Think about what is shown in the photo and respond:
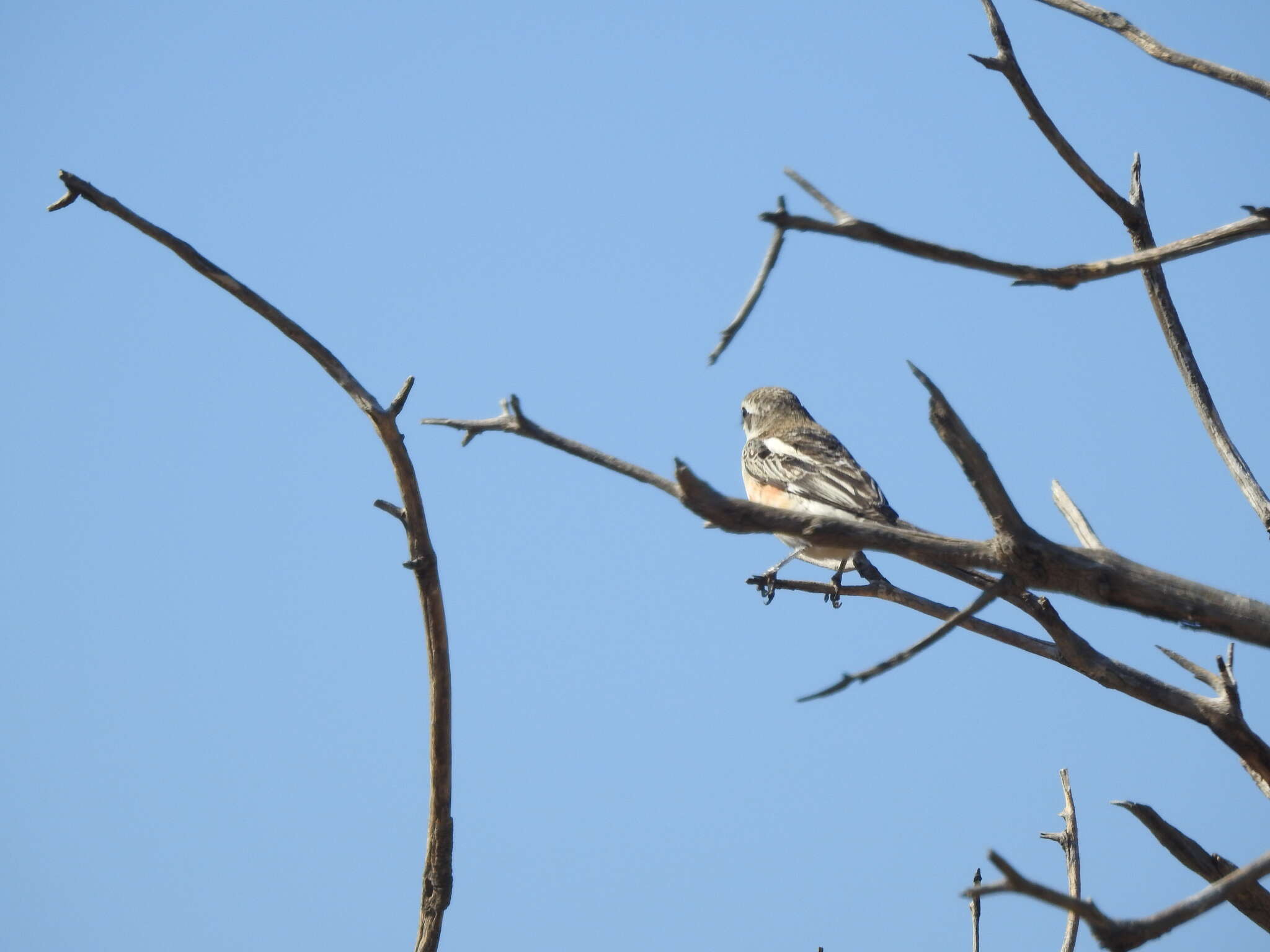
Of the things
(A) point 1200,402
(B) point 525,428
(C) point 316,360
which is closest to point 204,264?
(C) point 316,360

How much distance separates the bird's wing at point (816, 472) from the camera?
30.0 feet

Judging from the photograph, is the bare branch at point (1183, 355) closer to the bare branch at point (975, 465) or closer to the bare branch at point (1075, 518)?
the bare branch at point (1075, 518)

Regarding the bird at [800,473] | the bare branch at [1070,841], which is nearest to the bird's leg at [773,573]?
the bird at [800,473]

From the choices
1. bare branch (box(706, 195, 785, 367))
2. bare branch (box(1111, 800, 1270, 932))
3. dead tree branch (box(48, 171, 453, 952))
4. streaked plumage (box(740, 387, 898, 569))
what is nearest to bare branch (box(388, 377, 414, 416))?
dead tree branch (box(48, 171, 453, 952))

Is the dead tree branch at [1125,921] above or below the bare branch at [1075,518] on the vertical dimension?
below

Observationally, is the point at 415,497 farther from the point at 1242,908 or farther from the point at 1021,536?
the point at 1242,908

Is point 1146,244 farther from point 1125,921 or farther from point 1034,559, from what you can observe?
point 1125,921

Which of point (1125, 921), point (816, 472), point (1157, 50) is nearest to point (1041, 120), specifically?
point (1157, 50)

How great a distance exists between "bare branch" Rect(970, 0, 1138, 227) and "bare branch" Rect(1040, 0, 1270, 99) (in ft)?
1.23

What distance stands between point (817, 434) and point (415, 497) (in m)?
8.30

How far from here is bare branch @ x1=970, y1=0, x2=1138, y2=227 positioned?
4.49 m

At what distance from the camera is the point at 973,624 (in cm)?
444

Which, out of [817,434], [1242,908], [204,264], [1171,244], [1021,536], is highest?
[817,434]

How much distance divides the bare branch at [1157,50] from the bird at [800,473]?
3.54 m
